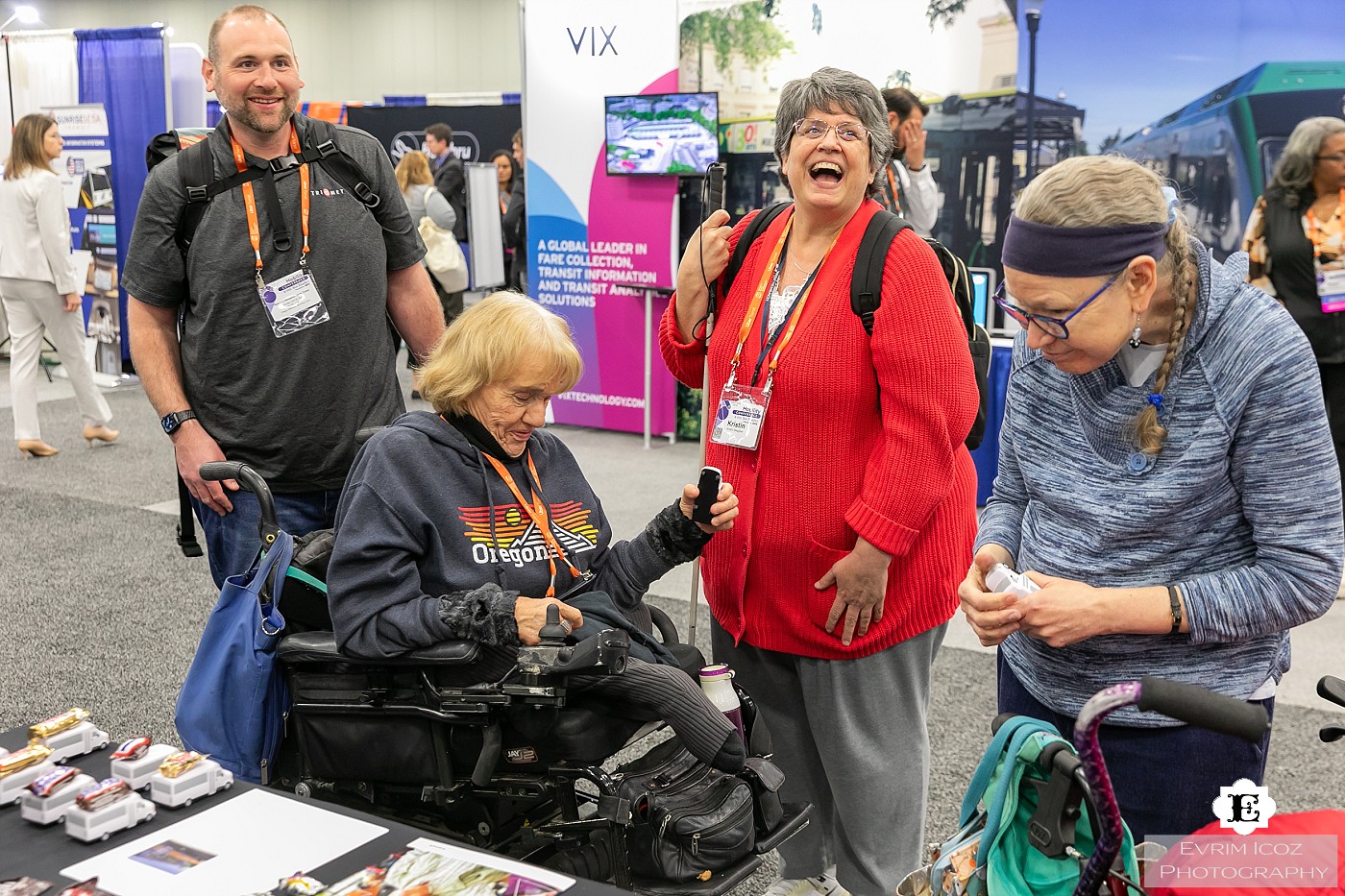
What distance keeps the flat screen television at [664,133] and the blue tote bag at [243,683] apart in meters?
4.57

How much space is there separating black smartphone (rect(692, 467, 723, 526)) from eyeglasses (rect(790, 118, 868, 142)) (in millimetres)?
575

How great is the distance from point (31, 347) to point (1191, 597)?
22.3 feet

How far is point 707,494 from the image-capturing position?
79.1 inches

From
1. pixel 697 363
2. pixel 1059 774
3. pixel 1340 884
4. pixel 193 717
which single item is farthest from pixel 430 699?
pixel 1340 884

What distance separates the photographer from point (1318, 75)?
532cm

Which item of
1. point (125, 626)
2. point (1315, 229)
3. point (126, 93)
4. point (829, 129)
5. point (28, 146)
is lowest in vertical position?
point (125, 626)

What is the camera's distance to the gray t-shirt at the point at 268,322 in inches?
96.7

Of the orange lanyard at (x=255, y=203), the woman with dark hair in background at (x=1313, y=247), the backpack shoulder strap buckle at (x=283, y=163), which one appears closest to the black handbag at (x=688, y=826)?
the orange lanyard at (x=255, y=203)

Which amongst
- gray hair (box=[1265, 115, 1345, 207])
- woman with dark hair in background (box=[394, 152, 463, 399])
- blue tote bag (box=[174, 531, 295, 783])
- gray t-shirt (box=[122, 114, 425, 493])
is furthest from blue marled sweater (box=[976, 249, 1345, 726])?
woman with dark hair in background (box=[394, 152, 463, 399])

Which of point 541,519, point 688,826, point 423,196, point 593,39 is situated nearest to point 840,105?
point 541,519

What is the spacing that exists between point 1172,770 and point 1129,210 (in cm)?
67

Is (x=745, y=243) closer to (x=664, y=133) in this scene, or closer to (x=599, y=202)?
(x=664, y=133)

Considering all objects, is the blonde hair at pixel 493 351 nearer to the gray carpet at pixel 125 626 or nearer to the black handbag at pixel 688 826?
the black handbag at pixel 688 826

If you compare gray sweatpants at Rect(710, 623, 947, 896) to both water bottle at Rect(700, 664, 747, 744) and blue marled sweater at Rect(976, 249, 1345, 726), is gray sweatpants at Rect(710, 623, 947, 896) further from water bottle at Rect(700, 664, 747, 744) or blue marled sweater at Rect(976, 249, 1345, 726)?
blue marled sweater at Rect(976, 249, 1345, 726)
